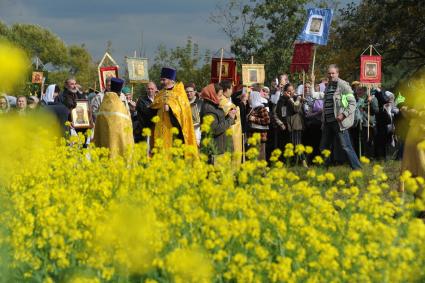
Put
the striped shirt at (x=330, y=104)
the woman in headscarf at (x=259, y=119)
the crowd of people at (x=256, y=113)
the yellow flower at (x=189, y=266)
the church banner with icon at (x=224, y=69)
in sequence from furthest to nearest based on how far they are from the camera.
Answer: the church banner with icon at (x=224, y=69)
the woman in headscarf at (x=259, y=119)
the striped shirt at (x=330, y=104)
the crowd of people at (x=256, y=113)
the yellow flower at (x=189, y=266)

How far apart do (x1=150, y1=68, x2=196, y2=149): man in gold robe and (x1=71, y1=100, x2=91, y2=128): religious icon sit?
10.6ft

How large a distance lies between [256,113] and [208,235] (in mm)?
11410

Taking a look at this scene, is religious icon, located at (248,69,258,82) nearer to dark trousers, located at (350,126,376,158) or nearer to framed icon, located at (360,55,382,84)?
framed icon, located at (360,55,382,84)

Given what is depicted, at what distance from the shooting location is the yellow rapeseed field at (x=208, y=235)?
13.9ft

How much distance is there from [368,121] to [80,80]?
49.0 metres

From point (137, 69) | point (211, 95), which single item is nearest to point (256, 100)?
point (211, 95)

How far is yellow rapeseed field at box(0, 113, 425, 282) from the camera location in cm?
425

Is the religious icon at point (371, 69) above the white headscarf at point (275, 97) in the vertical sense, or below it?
above

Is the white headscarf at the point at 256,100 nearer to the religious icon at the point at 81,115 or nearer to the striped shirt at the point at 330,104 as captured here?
the striped shirt at the point at 330,104

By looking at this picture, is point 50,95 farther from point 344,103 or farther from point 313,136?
point 344,103

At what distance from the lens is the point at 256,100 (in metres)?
16.0

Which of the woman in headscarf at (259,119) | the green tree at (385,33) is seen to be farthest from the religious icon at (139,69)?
the green tree at (385,33)

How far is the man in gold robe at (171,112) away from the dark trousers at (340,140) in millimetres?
2900

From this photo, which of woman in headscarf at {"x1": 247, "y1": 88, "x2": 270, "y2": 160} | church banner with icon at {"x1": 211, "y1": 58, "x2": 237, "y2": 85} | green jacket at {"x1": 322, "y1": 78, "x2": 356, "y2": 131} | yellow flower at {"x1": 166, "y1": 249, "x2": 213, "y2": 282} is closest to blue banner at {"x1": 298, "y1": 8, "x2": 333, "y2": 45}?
church banner with icon at {"x1": 211, "y1": 58, "x2": 237, "y2": 85}
